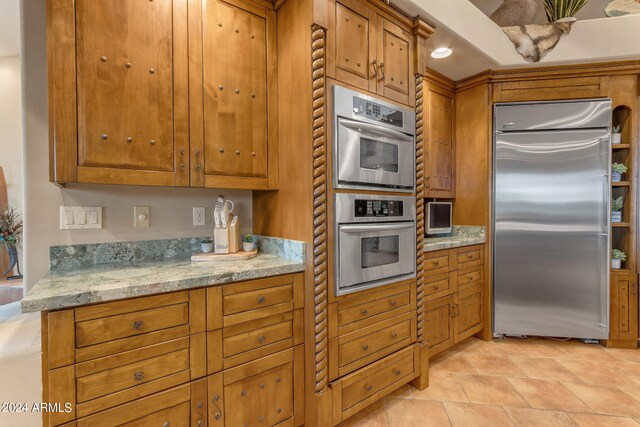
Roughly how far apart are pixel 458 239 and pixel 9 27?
344 centimetres

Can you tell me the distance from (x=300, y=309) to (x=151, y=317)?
2.30 feet

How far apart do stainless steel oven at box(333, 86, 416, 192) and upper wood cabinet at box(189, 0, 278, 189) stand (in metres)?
0.43

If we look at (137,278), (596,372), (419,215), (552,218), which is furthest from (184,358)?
(552,218)

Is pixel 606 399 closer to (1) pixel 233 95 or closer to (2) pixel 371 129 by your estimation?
(2) pixel 371 129

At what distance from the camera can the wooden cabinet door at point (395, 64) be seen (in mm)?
1814

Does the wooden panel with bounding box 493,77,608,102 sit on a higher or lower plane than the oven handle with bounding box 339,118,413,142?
higher

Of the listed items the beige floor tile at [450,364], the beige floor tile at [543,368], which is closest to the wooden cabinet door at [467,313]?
the beige floor tile at [450,364]

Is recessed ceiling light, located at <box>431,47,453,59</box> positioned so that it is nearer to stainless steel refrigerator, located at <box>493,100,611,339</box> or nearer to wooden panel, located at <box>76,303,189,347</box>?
stainless steel refrigerator, located at <box>493,100,611,339</box>

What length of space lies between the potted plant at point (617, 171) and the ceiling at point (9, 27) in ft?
14.6

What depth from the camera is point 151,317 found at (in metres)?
1.13

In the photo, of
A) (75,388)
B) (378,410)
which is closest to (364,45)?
(75,388)

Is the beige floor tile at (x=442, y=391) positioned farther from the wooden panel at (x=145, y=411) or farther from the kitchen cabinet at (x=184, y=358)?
the wooden panel at (x=145, y=411)

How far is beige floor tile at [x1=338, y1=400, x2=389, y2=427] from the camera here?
1727mm

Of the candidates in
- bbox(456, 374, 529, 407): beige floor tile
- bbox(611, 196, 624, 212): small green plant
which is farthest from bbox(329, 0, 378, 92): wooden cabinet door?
bbox(611, 196, 624, 212): small green plant
